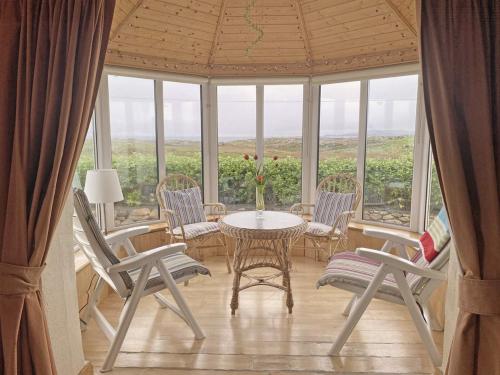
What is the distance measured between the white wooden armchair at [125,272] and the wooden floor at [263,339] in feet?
0.45

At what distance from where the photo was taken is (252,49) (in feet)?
13.7

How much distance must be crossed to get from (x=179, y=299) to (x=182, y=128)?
2.58 m

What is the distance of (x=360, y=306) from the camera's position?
2223 mm

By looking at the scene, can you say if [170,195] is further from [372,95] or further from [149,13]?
[372,95]

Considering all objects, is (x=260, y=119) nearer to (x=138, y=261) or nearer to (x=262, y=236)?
(x=262, y=236)

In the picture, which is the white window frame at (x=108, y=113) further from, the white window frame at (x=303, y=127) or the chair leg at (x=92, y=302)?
the chair leg at (x=92, y=302)

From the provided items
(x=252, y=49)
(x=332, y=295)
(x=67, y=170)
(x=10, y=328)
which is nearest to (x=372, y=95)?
(x=252, y=49)

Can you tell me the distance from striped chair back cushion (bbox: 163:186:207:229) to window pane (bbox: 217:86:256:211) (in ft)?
2.33

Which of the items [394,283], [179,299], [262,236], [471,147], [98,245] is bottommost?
[179,299]

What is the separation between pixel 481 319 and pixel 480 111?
845 millimetres

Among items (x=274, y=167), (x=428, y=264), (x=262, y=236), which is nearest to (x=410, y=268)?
(x=428, y=264)

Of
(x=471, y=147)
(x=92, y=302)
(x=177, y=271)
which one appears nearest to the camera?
(x=471, y=147)

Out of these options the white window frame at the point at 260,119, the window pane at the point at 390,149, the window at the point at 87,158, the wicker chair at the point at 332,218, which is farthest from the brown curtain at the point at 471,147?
the window at the point at 87,158

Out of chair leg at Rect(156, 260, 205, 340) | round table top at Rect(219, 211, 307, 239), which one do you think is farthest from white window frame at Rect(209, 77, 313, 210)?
chair leg at Rect(156, 260, 205, 340)
